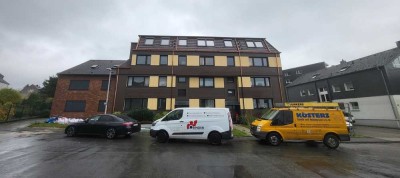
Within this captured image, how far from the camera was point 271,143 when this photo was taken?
10.3 metres

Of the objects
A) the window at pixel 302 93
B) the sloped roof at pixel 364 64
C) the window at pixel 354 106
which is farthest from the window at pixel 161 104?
the window at pixel 302 93

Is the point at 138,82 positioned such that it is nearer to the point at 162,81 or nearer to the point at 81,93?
the point at 162,81

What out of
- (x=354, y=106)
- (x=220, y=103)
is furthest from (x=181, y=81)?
(x=354, y=106)

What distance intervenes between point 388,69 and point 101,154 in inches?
1239

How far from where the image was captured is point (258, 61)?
966 inches

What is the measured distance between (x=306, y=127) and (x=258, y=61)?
15.4m

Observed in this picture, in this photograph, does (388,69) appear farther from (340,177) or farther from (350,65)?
(340,177)

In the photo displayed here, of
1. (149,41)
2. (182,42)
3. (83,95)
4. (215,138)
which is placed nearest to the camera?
(215,138)

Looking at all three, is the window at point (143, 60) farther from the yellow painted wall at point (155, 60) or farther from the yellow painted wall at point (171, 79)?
the yellow painted wall at point (171, 79)

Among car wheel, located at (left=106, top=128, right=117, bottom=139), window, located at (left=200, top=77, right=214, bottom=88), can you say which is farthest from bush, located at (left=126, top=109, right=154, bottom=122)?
window, located at (left=200, top=77, right=214, bottom=88)

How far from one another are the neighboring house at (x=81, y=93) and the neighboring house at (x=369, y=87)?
96.9ft

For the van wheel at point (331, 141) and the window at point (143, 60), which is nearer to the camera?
the van wheel at point (331, 141)

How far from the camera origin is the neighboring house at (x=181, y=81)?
22203 millimetres

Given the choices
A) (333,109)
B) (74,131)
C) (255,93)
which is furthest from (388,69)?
(74,131)
